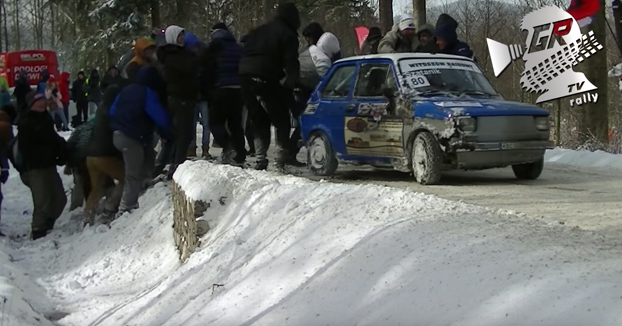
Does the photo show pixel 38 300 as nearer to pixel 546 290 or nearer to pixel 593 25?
pixel 546 290

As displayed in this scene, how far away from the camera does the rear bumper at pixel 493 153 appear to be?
8.92 m

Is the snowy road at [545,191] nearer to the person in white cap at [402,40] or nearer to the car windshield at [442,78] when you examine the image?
the car windshield at [442,78]

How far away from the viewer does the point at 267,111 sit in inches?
398

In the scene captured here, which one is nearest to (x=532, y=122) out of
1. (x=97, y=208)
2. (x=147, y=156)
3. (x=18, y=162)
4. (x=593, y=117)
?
(x=147, y=156)

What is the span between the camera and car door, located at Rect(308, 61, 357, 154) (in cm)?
1035

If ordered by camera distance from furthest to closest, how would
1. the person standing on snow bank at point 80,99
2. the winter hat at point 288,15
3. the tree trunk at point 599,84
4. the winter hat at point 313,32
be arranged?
the person standing on snow bank at point 80,99
the tree trunk at point 599,84
the winter hat at point 313,32
the winter hat at point 288,15

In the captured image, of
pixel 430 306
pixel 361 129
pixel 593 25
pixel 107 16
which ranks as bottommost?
pixel 430 306

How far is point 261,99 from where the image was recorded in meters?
10.1

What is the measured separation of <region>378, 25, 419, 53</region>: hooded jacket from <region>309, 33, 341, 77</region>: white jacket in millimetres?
682

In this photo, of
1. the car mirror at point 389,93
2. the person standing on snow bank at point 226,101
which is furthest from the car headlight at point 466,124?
the person standing on snow bank at point 226,101

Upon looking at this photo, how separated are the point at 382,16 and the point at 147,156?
999 cm

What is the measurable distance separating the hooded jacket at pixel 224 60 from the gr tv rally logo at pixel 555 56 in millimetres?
9034

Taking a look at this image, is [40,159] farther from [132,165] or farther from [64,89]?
[64,89]

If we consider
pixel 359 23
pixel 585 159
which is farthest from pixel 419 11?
pixel 359 23
